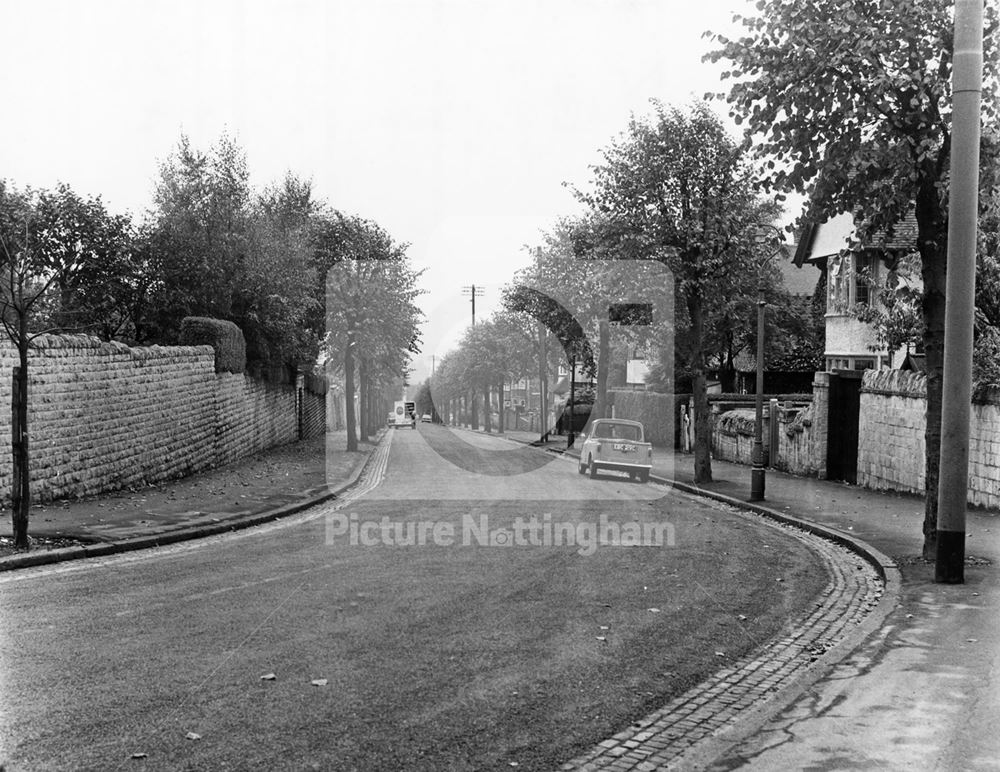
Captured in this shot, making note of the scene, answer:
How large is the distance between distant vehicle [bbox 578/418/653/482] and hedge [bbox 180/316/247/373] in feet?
34.0

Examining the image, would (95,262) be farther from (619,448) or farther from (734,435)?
(734,435)

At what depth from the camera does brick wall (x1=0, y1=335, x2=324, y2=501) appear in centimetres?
1574

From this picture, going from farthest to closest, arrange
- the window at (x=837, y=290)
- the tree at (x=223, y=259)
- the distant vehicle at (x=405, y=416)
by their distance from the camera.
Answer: the distant vehicle at (x=405, y=416) → the window at (x=837, y=290) → the tree at (x=223, y=259)

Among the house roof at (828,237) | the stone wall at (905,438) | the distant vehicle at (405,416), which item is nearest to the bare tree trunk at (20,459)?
the stone wall at (905,438)

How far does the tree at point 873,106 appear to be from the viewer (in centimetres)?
1180

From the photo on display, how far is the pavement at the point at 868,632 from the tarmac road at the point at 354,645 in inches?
34.9

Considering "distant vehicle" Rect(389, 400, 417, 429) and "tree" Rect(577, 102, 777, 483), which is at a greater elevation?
"tree" Rect(577, 102, 777, 483)

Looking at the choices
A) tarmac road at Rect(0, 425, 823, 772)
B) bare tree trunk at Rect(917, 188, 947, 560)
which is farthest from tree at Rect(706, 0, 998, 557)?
tarmac road at Rect(0, 425, 823, 772)

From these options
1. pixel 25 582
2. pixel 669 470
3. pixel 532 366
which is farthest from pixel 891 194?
pixel 532 366

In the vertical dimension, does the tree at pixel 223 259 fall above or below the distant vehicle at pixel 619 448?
above

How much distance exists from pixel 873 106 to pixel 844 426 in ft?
50.0

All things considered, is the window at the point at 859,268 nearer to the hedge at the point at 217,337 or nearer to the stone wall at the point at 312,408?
the hedge at the point at 217,337

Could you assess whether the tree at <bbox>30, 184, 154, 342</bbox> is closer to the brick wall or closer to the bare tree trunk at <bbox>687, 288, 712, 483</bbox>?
the brick wall

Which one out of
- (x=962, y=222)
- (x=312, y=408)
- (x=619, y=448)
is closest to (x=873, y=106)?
(x=962, y=222)
